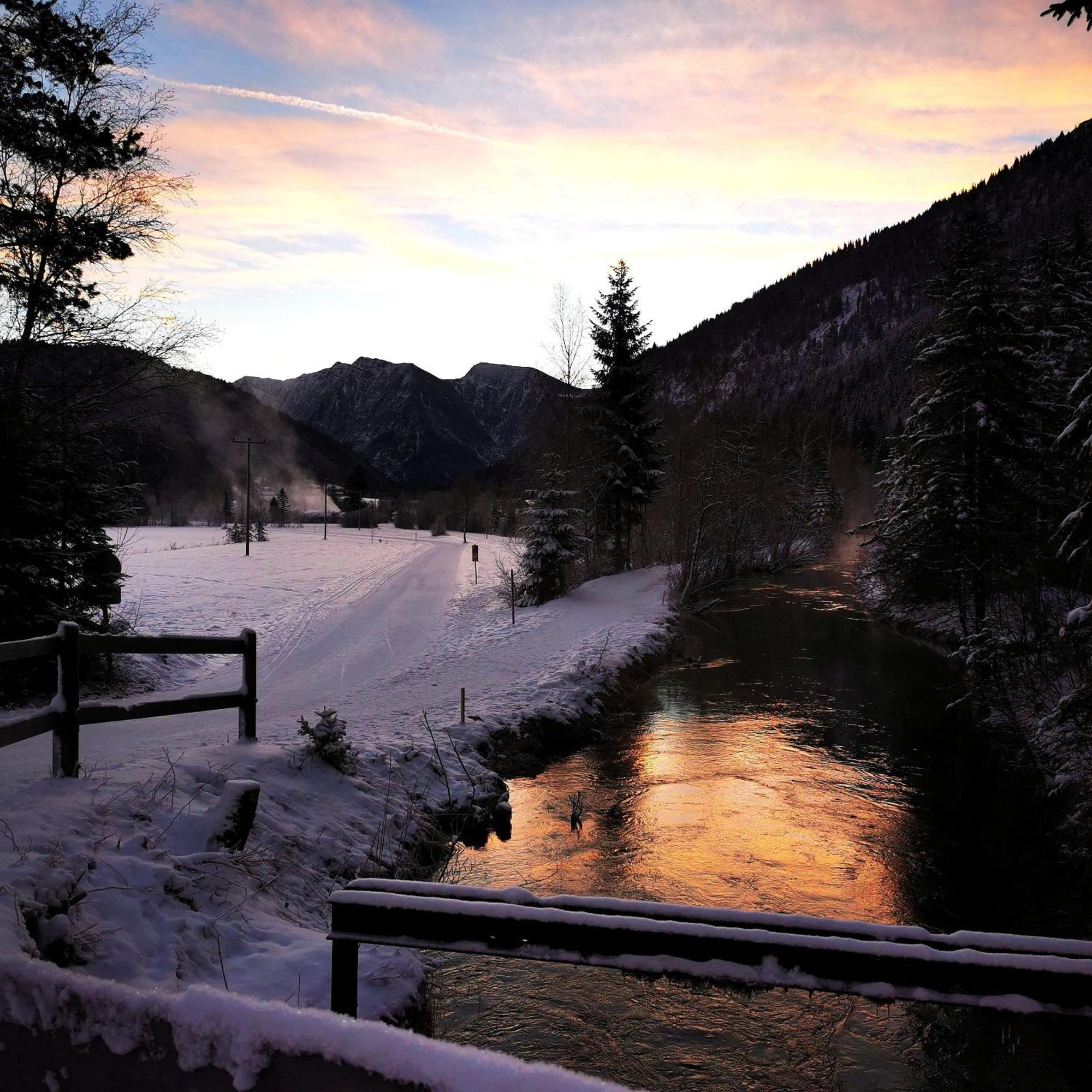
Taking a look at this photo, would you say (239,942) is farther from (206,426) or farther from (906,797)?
(206,426)

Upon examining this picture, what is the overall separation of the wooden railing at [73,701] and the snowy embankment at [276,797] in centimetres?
39

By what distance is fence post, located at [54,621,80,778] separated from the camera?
19.6 ft

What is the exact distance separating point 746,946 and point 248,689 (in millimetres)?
7312

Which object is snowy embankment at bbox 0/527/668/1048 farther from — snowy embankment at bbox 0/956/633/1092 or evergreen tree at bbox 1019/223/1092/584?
evergreen tree at bbox 1019/223/1092/584

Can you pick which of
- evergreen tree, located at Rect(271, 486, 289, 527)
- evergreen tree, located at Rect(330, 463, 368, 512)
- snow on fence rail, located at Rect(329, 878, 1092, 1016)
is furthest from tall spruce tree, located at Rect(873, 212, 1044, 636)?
evergreen tree, located at Rect(330, 463, 368, 512)

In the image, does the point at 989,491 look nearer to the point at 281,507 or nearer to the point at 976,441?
the point at 976,441

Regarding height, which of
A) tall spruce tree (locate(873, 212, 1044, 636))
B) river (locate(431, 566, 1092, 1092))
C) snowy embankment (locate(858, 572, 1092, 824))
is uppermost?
tall spruce tree (locate(873, 212, 1044, 636))

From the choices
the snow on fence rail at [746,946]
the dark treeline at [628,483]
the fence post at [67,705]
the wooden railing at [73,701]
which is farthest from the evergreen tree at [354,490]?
the snow on fence rail at [746,946]

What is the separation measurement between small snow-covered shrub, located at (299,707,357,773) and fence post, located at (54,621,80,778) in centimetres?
325

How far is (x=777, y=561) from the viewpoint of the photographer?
43.8 m

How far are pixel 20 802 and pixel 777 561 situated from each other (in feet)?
139

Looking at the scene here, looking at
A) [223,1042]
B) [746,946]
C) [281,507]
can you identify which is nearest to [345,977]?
[223,1042]

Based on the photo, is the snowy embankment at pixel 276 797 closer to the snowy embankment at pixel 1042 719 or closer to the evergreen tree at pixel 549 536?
the evergreen tree at pixel 549 536

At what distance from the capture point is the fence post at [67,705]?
19.6ft
